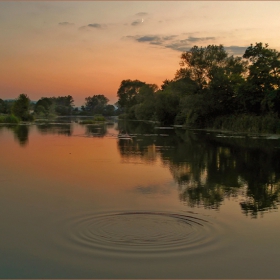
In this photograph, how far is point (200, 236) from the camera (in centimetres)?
820

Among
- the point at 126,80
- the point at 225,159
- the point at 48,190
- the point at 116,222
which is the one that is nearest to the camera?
the point at 116,222

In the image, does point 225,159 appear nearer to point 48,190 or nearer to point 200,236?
point 48,190

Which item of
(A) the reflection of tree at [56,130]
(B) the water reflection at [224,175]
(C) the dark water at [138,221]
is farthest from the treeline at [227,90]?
(C) the dark water at [138,221]

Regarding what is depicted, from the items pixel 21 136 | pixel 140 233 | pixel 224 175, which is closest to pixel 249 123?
pixel 21 136

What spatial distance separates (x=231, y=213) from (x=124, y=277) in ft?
14.8

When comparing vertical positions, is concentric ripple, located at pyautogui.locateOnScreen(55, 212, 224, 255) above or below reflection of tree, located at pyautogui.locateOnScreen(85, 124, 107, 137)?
below

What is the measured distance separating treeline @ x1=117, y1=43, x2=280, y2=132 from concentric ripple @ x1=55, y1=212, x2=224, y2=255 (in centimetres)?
3345

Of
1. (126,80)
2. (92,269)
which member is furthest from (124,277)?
(126,80)

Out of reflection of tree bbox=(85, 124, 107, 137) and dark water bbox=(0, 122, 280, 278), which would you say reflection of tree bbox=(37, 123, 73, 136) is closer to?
reflection of tree bbox=(85, 124, 107, 137)

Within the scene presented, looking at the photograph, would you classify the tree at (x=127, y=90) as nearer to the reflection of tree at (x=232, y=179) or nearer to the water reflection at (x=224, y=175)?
A: the water reflection at (x=224, y=175)

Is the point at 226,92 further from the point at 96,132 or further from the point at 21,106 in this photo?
the point at 21,106

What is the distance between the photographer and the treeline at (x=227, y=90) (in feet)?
146

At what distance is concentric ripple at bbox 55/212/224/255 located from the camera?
750 cm

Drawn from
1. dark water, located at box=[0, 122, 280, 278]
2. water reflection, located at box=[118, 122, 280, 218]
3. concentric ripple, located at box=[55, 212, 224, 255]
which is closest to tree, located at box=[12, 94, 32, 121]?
water reflection, located at box=[118, 122, 280, 218]
